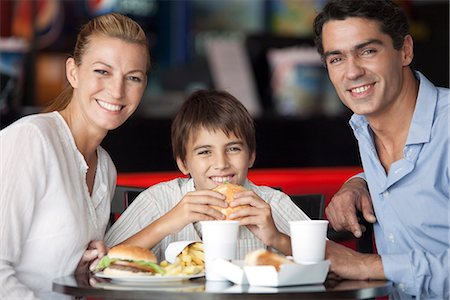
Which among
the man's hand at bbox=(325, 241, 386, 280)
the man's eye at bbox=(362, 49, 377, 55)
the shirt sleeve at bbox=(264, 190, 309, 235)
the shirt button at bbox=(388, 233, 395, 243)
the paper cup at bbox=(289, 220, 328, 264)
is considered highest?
the man's eye at bbox=(362, 49, 377, 55)

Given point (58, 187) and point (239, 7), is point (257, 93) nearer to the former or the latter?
point (239, 7)

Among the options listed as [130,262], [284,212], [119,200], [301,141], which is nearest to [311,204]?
[284,212]

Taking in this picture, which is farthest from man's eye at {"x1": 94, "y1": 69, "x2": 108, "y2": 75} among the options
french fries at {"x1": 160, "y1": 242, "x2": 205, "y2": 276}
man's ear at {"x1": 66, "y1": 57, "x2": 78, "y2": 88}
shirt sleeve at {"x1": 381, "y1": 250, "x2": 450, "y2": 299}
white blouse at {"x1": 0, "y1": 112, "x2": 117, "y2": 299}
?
shirt sleeve at {"x1": 381, "y1": 250, "x2": 450, "y2": 299}

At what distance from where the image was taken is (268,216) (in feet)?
7.61

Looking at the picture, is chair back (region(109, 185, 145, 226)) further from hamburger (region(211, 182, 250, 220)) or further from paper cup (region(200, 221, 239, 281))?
paper cup (region(200, 221, 239, 281))

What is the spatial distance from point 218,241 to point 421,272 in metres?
0.57

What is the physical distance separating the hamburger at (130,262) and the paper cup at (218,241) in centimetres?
13

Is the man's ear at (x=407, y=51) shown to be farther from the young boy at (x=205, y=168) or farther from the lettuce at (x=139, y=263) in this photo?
the lettuce at (x=139, y=263)

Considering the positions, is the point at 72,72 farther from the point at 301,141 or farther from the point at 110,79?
the point at 301,141

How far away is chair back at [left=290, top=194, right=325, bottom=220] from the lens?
2965 millimetres

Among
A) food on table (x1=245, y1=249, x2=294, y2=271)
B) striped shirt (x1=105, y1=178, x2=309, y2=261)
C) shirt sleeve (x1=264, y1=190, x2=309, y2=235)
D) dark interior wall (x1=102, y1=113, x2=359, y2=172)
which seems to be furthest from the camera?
dark interior wall (x1=102, y1=113, x2=359, y2=172)

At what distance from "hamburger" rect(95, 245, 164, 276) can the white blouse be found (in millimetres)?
247

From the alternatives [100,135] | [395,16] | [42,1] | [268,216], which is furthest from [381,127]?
[42,1]

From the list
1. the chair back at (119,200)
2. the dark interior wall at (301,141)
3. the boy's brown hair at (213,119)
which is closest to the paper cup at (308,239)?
the boy's brown hair at (213,119)
